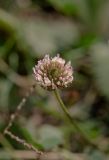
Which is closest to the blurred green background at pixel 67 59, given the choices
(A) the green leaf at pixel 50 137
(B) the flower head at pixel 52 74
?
(A) the green leaf at pixel 50 137

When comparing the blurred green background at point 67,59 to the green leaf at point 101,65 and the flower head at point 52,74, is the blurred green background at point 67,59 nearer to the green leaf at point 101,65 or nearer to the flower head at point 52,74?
the green leaf at point 101,65

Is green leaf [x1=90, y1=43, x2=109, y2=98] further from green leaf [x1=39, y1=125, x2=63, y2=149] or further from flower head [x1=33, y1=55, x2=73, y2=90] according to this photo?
flower head [x1=33, y1=55, x2=73, y2=90]

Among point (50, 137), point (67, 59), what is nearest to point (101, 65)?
point (67, 59)

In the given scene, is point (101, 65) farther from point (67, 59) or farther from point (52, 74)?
point (52, 74)

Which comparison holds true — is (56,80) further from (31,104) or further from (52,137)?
(31,104)

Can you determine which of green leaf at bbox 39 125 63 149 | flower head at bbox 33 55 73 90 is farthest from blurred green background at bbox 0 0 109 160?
flower head at bbox 33 55 73 90
